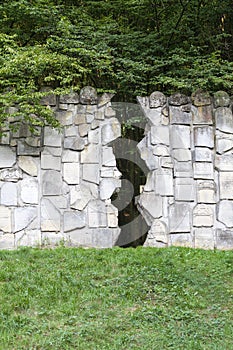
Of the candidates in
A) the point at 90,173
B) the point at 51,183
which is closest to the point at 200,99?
the point at 90,173

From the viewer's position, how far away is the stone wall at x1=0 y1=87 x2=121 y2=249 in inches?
283

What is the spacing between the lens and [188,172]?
748 cm

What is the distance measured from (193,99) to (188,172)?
104 cm

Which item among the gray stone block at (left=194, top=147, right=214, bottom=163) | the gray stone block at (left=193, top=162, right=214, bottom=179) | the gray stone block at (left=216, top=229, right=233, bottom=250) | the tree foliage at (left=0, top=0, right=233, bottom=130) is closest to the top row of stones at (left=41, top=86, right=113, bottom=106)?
the tree foliage at (left=0, top=0, right=233, bottom=130)

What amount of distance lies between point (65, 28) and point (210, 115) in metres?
2.82

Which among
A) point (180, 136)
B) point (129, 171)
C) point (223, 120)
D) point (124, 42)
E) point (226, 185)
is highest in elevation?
point (124, 42)

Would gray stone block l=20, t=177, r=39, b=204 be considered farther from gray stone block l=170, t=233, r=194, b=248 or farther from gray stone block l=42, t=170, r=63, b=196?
gray stone block l=170, t=233, r=194, b=248

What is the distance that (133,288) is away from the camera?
205 inches

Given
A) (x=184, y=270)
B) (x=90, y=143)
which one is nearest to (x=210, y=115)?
(x=90, y=143)

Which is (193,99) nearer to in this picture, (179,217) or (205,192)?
(205,192)

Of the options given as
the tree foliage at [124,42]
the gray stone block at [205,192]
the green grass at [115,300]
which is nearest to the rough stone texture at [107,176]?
the gray stone block at [205,192]

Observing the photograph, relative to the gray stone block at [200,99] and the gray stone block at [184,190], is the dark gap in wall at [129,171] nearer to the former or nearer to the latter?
the gray stone block at [200,99]

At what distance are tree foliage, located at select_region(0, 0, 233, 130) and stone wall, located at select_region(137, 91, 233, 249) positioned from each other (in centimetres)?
57

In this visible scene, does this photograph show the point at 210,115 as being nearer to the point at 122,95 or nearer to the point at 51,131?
the point at 51,131
